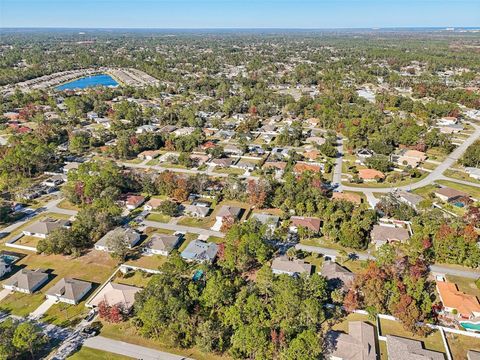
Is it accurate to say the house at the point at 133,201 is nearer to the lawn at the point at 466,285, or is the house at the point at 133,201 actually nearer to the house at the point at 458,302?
the house at the point at 458,302

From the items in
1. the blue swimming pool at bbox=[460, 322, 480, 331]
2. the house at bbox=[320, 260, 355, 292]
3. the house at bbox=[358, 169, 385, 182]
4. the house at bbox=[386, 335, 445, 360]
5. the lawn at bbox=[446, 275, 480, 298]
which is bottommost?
the blue swimming pool at bbox=[460, 322, 480, 331]

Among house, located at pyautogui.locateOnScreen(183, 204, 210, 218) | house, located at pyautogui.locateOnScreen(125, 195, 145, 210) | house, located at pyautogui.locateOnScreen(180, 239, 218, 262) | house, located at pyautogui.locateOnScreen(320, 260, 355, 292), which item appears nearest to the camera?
house, located at pyautogui.locateOnScreen(320, 260, 355, 292)

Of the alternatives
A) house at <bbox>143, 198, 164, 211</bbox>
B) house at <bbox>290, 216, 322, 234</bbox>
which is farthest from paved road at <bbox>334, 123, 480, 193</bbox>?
house at <bbox>143, 198, 164, 211</bbox>

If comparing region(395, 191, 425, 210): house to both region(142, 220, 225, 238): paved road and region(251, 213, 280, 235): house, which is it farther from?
region(142, 220, 225, 238): paved road

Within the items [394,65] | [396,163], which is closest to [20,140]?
[396,163]

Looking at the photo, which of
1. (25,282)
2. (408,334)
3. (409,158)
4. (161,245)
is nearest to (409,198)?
(409,158)

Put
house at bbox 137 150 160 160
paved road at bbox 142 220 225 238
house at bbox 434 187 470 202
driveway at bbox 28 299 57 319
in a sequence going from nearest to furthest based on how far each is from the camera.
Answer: driveway at bbox 28 299 57 319, paved road at bbox 142 220 225 238, house at bbox 434 187 470 202, house at bbox 137 150 160 160
